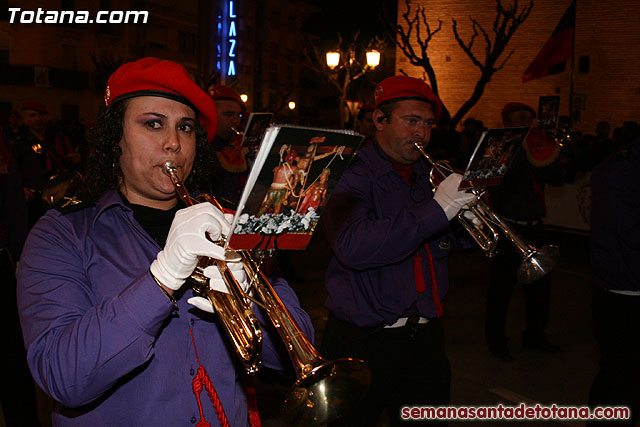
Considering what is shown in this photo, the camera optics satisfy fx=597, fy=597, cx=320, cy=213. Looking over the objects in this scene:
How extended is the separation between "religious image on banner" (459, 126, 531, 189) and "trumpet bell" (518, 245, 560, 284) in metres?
0.52

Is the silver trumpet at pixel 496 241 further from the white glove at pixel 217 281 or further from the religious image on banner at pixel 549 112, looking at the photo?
the religious image on banner at pixel 549 112

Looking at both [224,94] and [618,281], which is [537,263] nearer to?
[618,281]

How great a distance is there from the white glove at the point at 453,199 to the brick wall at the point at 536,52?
20.3m

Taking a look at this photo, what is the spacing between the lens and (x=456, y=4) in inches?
944

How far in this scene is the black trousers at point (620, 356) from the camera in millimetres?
3475

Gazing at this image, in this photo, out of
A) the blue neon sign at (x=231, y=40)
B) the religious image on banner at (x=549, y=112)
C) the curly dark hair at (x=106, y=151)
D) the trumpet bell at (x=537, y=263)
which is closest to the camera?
the curly dark hair at (x=106, y=151)

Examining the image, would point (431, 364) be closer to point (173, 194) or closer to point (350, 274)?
point (350, 274)

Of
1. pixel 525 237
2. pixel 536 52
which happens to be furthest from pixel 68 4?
pixel 525 237

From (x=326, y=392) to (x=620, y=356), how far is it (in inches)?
102

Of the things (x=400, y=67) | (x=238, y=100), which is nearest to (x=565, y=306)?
(x=238, y=100)

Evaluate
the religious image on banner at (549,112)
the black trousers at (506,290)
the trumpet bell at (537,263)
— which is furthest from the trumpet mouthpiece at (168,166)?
the religious image on banner at (549,112)

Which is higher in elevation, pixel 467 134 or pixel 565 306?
pixel 467 134

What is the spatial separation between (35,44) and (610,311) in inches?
1261

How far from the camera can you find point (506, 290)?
5.67 meters
